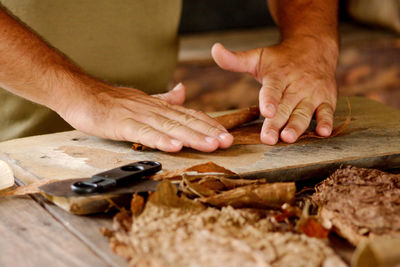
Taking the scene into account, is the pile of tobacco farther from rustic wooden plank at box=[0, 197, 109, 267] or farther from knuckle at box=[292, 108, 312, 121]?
knuckle at box=[292, 108, 312, 121]

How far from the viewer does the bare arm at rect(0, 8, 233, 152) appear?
1.33 meters

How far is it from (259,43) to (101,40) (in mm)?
1710

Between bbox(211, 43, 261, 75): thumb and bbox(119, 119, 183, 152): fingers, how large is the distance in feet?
1.21

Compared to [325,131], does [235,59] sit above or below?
above

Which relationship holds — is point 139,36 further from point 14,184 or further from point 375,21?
point 375,21

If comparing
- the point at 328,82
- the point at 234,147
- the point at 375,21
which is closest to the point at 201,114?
the point at 234,147

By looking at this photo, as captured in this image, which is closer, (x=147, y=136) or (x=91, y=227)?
(x=91, y=227)

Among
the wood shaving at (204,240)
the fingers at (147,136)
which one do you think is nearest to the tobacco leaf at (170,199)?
the wood shaving at (204,240)

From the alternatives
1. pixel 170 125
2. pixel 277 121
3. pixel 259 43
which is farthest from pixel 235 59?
pixel 259 43

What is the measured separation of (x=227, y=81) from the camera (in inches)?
134

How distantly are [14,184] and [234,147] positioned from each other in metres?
0.50

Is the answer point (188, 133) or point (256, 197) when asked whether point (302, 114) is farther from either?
point (256, 197)

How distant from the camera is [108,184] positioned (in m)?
0.97

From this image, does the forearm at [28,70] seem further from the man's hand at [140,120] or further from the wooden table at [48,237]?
the wooden table at [48,237]
